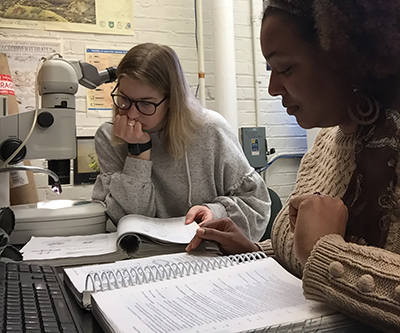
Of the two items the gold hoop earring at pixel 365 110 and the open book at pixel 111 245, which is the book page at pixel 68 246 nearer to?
the open book at pixel 111 245

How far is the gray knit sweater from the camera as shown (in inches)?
49.4

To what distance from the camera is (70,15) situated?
214 cm

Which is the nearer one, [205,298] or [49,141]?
[205,298]

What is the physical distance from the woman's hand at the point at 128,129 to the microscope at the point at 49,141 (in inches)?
8.9

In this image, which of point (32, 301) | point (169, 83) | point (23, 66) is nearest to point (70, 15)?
point (23, 66)

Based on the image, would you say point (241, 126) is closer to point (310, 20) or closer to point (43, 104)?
point (43, 104)

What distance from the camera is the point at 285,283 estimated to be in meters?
0.58

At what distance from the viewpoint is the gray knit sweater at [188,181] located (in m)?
1.25

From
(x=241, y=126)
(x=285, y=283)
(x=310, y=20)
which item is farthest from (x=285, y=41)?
(x=241, y=126)

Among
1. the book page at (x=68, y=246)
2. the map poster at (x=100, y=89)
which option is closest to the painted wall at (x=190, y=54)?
the map poster at (x=100, y=89)

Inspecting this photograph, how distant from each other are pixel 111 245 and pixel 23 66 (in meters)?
1.55

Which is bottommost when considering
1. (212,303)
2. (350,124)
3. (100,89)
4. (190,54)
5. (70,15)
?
(212,303)

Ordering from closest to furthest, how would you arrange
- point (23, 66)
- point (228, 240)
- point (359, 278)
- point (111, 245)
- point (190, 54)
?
point (359, 278) < point (228, 240) < point (111, 245) < point (23, 66) < point (190, 54)

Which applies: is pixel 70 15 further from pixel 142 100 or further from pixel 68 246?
pixel 68 246
